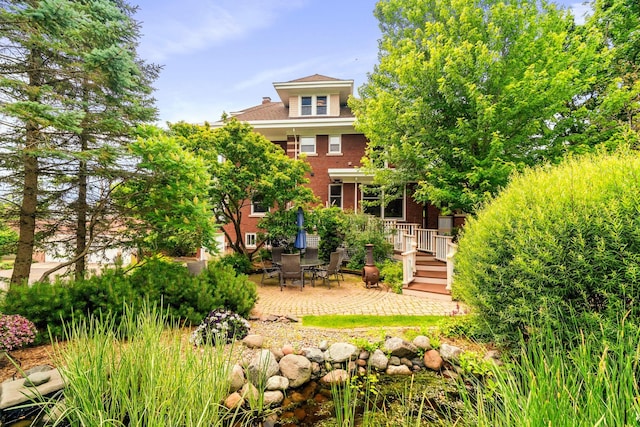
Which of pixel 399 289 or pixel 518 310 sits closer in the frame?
pixel 518 310

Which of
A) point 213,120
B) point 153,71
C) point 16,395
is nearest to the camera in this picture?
point 16,395

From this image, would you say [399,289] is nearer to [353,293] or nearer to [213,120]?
[353,293]

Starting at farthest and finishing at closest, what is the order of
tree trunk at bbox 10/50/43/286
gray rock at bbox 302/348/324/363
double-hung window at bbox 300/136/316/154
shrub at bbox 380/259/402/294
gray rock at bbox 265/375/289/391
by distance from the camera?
double-hung window at bbox 300/136/316/154 < shrub at bbox 380/259/402/294 < tree trunk at bbox 10/50/43/286 < gray rock at bbox 302/348/324/363 < gray rock at bbox 265/375/289/391

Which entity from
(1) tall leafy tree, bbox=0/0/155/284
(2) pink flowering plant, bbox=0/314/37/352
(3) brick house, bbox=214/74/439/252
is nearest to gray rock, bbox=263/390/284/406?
(2) pink flowering plant, bbox=0/314/37/352

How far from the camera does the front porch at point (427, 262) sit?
8.38 metres

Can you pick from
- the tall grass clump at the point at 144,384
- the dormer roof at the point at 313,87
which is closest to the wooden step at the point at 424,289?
the tall grass clump at the point at 144,384

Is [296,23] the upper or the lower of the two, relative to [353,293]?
upper

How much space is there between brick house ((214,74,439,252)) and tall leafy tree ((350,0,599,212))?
6.11m

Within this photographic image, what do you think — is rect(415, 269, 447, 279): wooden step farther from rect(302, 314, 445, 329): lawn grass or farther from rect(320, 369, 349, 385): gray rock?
rect(320, 369, 349, 385): gray rock

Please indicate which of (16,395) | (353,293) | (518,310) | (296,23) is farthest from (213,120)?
(518,310)

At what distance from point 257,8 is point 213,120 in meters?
9.65

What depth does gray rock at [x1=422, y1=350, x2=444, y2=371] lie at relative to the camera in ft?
14.3

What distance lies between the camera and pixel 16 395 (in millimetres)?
2877

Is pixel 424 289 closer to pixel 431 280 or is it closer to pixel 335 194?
pixel 431 280
